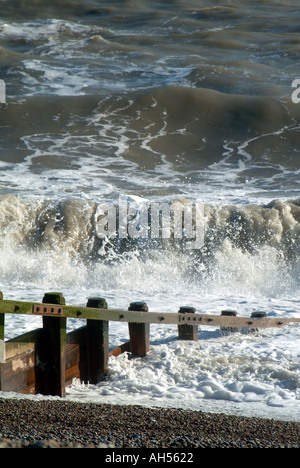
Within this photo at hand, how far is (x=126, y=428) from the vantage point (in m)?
3.25

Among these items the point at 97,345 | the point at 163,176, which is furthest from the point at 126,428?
the point at 163,176

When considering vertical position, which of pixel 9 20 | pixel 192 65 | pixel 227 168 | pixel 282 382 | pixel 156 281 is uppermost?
pixel 9 20

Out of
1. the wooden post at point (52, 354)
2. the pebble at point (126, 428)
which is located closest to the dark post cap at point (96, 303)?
the wooden post at point (52, 354)

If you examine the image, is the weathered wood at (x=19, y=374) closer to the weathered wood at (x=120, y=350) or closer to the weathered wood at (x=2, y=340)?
the weathered wood at (x=2, y=340)

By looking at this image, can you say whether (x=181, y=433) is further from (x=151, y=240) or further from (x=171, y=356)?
(x=151, y=240)

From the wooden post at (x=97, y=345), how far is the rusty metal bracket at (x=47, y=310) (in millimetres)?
610

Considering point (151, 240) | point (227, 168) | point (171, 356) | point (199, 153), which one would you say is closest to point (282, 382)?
point (171, 356)

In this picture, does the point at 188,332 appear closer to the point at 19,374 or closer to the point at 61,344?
the point at 61,344

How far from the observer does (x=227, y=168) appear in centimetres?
1652

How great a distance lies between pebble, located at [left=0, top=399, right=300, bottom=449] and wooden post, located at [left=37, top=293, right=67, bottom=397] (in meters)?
0.37

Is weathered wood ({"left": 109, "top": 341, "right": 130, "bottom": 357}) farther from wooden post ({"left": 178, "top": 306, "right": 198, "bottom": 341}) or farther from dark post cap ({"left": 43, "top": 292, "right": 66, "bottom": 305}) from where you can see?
dark post cap ({"left": 43, "top": 292, "right": 66, "bottom": 305})

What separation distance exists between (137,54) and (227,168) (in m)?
11.7

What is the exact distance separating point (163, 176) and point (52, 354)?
11.5m
